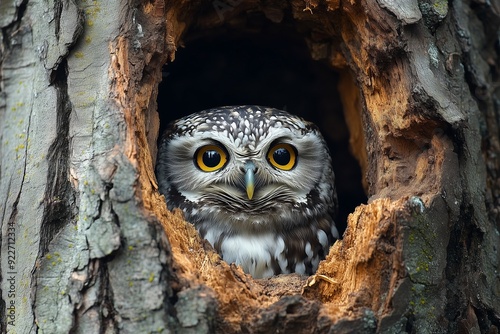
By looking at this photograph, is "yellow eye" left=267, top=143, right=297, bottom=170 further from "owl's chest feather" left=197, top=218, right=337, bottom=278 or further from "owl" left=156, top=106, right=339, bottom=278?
"owl's chest feather" left=197, top=218, right=337, bottom=278

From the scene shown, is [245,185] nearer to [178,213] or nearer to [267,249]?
[267,249]

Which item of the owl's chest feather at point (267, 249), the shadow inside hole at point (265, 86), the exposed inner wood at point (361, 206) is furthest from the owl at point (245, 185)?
the shadow inside hole at point (265, 86)

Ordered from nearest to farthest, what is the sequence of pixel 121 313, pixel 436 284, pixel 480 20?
1. pixel 121 313
2. pixel 436 284
3. pixel 480 20

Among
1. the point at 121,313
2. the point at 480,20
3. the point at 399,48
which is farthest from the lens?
the point at 480,20

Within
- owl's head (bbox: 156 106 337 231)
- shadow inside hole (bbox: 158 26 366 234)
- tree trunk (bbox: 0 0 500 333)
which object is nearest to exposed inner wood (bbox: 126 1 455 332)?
tree trunk (bbox: 0 0 500 333)

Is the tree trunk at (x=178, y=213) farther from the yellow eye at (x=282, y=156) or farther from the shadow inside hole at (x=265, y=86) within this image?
the shadow inside hole at (x=265, y=86)

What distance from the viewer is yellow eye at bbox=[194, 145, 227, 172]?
342cm

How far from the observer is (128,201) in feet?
7.71

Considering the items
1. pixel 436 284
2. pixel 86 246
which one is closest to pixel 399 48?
pixel 436 284

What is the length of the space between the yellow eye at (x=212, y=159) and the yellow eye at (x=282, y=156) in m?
0.25

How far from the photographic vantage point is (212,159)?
343 centimetres

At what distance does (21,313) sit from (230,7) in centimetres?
194

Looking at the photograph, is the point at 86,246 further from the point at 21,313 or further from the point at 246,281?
the point at 246,281

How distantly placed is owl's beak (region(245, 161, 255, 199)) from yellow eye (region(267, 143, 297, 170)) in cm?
19
